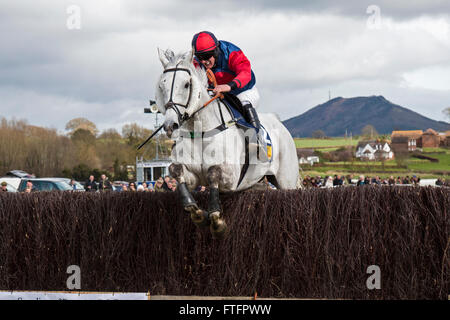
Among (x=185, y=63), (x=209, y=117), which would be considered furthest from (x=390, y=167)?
(x=185, y=63)

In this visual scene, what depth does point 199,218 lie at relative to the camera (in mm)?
5395

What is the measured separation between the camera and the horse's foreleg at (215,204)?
541 cm

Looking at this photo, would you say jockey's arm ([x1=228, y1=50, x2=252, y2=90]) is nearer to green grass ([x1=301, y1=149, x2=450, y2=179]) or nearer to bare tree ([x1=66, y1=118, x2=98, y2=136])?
green grass ([x1=301, y1=149, x2=450, y2=179])

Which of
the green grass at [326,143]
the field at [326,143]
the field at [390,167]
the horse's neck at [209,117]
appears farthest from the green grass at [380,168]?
the horse's neck at [209,117]

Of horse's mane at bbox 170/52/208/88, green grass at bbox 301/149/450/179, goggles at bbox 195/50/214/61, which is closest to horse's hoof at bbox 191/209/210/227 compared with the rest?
horse's mane at bbox 170/52/208/88

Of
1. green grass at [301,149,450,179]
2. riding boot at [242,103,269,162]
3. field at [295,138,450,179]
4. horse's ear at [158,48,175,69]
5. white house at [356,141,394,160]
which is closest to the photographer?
horse's ear at [158,48,175,69]

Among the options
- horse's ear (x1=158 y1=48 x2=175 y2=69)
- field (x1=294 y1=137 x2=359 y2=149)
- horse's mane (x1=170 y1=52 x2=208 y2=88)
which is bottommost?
horse's mane (x1=170 y1=52 x2=208 y2=88)

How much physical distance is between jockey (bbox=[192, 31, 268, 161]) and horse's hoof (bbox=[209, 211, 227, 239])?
51.2 inches

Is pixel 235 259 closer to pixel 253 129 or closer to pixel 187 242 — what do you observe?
pixel 187 242

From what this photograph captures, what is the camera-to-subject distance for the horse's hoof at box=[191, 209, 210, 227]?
5.34 m

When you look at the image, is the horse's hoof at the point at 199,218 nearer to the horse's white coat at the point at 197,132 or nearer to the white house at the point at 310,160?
the horse's white coat at the point at 197,132

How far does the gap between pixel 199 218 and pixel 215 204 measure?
230 millimetres
